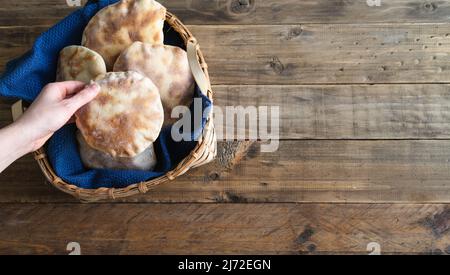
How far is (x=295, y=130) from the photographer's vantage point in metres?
1.42

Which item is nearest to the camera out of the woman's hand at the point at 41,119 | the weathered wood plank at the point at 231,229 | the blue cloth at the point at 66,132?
the woman's hand at the point at 41,119

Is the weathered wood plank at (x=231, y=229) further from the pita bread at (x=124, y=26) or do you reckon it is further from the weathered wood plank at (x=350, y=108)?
the pita bread at (x=124, y=26)

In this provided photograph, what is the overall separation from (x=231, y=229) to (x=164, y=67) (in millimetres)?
507

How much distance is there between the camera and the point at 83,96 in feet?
3.46

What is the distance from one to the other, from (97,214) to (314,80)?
735 mm

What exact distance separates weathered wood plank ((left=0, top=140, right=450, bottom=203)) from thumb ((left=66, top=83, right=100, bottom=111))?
41cm

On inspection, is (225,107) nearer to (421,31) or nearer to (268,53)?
(268,53)

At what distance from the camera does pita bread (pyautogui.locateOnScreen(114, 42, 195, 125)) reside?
1.14 m

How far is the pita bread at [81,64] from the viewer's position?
3.75 feet

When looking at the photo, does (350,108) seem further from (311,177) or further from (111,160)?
(111,160)

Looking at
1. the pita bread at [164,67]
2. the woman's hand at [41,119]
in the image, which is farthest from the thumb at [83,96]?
the pita bread at [164,67]

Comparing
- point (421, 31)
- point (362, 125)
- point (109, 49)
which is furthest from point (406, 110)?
point (109, 49)

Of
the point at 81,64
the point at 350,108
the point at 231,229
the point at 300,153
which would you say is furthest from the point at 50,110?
the point at 350,108

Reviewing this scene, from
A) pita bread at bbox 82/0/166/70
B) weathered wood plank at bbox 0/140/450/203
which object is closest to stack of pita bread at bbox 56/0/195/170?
pita bread at bbox 82/0/166/70
